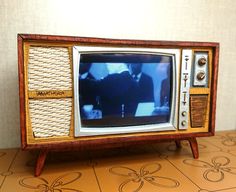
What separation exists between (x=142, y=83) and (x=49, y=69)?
0.31 metres

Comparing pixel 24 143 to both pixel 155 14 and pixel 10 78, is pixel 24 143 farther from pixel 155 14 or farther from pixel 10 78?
pixel 155 14

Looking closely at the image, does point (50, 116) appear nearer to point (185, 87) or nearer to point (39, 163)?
point (39, 163)

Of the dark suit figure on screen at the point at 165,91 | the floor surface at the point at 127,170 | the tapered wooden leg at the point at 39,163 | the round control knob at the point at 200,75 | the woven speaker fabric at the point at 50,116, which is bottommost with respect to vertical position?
the floor surface at the point at 127,170

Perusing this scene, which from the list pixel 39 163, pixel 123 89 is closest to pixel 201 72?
pixel 123 89

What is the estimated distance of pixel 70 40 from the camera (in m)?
0.68

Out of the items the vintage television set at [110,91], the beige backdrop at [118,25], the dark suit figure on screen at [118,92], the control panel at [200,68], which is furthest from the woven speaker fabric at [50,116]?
the control panel at [200,68]

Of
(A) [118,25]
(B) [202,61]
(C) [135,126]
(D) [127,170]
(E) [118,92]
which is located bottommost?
(D) [127,170]

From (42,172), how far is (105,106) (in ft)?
1.05

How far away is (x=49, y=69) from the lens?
685 mm

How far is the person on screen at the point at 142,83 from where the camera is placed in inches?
30.2

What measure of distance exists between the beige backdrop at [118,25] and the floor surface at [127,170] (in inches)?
10.4

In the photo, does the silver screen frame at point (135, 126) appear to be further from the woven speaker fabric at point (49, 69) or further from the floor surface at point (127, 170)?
the floor surface at point (127, 170)

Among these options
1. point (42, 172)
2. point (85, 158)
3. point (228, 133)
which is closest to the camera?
point (42, 172)

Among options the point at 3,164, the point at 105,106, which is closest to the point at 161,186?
the point at 105,106
